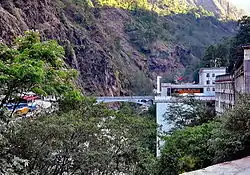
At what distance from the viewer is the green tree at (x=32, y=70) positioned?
959cm

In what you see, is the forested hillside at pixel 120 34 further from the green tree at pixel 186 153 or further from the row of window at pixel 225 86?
the green tree at pixel 186 153

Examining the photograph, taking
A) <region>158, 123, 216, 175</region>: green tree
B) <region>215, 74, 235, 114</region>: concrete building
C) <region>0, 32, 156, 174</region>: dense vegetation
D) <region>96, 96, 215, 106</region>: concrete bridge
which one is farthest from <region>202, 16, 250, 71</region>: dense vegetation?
<region>158, 123, 216, 175</region>: green tree

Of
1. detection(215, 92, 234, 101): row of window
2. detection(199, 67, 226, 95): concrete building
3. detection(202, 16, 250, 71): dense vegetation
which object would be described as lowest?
detection(215, 92, 234, 101): row of window

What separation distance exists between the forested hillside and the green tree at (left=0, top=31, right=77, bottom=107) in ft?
119

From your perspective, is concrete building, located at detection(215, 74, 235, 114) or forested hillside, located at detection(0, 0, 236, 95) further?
forested hillside, located at detection(0, 0, 236, 95)

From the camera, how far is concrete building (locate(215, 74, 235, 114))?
106 feet

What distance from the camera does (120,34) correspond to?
97688mm

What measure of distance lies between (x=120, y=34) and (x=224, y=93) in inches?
2531

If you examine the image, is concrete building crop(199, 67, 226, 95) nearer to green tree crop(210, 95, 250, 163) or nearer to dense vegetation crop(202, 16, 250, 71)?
dense vegetation crop(202, 16, 250, 71)

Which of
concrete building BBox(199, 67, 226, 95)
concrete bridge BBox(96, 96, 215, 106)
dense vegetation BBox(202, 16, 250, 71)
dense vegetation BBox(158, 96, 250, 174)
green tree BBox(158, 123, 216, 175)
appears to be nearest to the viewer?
dense vegetation BBox(158, 96, 250, 174)

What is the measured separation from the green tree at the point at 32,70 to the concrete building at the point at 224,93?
21271mm

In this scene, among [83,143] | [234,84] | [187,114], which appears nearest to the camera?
[83,143]

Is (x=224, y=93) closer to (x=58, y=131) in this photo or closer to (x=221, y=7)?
(x=58, y=131)

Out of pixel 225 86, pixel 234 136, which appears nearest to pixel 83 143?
pixel 234 136
